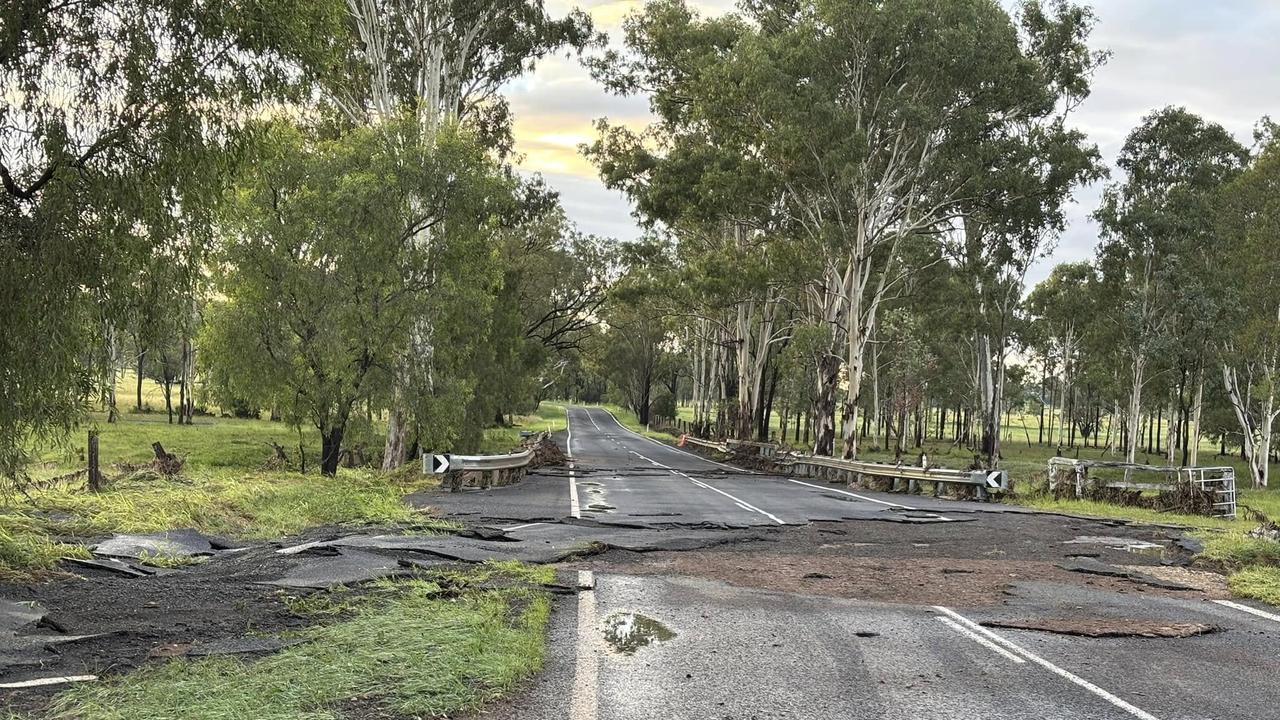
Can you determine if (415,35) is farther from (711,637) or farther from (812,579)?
(711,637)

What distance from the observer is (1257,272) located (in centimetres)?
3506

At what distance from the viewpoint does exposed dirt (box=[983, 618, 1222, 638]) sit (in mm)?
7344

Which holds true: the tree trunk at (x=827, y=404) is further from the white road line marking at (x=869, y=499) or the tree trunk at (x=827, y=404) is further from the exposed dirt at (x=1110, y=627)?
the exposed dirt at (x=1110, y=627)

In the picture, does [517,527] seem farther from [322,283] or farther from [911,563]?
[322,283]

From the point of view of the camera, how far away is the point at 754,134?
31.6 meters

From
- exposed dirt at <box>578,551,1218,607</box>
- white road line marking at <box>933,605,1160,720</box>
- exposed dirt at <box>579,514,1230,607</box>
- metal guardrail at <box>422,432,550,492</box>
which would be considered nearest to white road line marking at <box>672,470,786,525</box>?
exposed dirt at <box>579,514,1230,607</box>

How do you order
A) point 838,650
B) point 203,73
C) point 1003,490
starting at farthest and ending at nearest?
point 1003,490 < point 203,73 < point 838,650

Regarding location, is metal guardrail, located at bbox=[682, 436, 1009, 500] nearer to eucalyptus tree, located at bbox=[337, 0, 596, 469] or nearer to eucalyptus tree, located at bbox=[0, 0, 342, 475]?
eucalyptus tree, located at bbox=[337, 0, 596, 469]

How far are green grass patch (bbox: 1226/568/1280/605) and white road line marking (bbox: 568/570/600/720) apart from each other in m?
7.01

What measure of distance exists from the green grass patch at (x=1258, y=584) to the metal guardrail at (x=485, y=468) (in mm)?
14001

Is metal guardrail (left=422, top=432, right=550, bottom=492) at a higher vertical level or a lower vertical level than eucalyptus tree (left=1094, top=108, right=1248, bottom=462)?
lower

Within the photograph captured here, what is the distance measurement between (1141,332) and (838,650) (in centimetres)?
4498

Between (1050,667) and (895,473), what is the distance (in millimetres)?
17829

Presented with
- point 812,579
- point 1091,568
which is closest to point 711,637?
point 812,579
